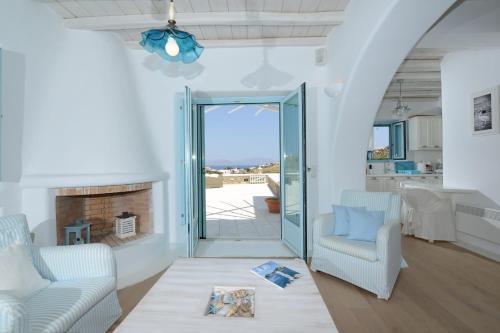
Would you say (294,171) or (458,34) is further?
(294,171)

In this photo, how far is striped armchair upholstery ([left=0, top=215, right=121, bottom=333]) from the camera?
149 cm

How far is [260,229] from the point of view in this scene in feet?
15.4

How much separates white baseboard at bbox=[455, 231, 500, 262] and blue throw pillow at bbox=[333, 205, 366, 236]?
6.50 feet

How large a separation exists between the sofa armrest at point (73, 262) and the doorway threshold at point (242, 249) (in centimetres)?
168

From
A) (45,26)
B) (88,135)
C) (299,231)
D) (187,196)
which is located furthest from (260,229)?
(45,26)

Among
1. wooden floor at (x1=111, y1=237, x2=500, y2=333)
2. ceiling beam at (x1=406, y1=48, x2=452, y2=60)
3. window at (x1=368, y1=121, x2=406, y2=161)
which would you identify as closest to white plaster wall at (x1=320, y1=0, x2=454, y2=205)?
wooden floor at (x1=111, y1=237, x2=500, y2=333)

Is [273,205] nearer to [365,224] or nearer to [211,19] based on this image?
[365,224]

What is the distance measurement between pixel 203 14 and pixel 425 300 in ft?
12.0

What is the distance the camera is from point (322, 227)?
2936 mm

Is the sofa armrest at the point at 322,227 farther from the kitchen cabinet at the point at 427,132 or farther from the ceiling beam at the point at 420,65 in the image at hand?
the kitchen cabinet at the point at 427,132

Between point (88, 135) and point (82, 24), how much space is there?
1.29 meters

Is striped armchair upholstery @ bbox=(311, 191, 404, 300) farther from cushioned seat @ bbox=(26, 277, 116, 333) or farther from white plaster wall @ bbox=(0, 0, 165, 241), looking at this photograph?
white plaster wall @ bbox=(0, 0, 165, 241)

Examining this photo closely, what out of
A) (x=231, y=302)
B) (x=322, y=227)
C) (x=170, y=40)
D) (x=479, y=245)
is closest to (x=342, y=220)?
(x=322, y=227)

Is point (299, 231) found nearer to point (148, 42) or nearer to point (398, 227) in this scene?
point (398, 227)
